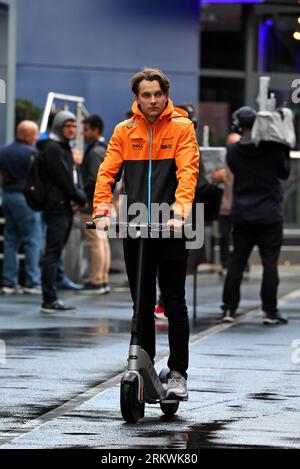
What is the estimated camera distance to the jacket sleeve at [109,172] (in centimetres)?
763

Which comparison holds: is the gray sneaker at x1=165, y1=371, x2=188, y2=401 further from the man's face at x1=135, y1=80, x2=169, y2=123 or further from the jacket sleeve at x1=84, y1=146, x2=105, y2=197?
the jacket sleeve at x1=84, y1=146, x2=105, y2=197

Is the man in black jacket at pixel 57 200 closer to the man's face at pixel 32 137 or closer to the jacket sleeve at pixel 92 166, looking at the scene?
the jacket sleeve at pixel 92 166

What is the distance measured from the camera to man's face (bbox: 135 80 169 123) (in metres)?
7.60

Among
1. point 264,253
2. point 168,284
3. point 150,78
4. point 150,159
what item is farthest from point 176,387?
point 264,253

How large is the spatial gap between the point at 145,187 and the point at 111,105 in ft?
50.6

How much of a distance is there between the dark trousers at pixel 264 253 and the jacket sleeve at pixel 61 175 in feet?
6.23

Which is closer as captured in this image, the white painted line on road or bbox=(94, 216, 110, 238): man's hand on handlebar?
the white painted line on road

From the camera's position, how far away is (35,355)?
418 inches

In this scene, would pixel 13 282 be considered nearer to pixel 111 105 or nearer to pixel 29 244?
pixel 29 244

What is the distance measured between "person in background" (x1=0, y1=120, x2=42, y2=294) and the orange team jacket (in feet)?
30.1

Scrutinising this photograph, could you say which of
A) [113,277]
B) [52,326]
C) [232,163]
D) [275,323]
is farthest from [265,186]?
[113,277]

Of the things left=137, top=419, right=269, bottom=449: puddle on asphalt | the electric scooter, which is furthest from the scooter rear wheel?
left=137, top=419, right=269, bottom=449: puddle on asphalt

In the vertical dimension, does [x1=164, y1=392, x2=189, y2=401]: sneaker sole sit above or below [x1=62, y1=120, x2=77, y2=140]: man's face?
below

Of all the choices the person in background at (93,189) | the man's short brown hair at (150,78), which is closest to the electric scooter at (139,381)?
the man's short brown hair at (150,78)
